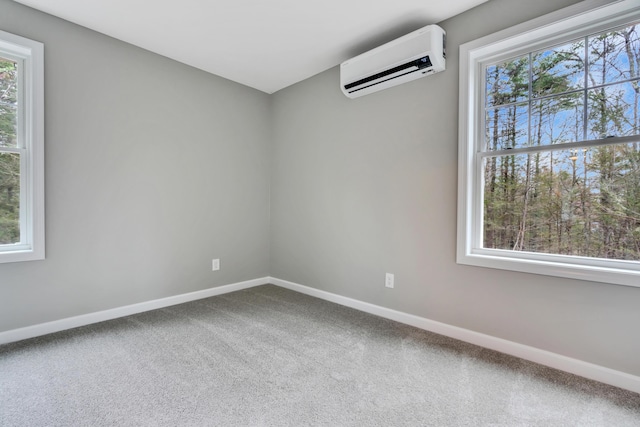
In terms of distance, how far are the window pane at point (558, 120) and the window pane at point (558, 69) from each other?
63mm

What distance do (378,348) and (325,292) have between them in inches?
44.8

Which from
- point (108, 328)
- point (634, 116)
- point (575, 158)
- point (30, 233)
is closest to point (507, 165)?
point (575, 158)

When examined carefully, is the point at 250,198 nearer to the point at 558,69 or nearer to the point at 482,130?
the point at 482,130

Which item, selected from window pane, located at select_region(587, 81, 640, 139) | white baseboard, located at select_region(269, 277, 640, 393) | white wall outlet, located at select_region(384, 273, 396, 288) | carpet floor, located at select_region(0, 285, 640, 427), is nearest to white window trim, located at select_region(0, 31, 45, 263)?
carpet floor, located at select_region(0, 285, 640, 427)

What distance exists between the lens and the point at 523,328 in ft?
6.53

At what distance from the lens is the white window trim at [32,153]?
2.18 m

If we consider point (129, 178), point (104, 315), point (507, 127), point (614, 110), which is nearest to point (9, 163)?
point (129, 178)

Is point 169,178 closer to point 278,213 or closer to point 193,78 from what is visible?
point 193,78

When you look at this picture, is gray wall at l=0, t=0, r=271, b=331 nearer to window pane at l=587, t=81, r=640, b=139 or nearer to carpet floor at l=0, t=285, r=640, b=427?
carpet floor at l=0, t=285, r=640, b=427

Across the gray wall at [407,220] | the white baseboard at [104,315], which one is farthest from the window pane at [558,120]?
the white baseboard at [104,315]

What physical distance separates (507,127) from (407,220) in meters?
0.99

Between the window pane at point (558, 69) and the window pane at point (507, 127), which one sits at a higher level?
the window pane at point (558, 69)

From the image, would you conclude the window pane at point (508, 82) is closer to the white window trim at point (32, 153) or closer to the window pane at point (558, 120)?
the window pane at point (558, 120)

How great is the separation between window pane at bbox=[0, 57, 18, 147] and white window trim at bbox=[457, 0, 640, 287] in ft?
10.7
